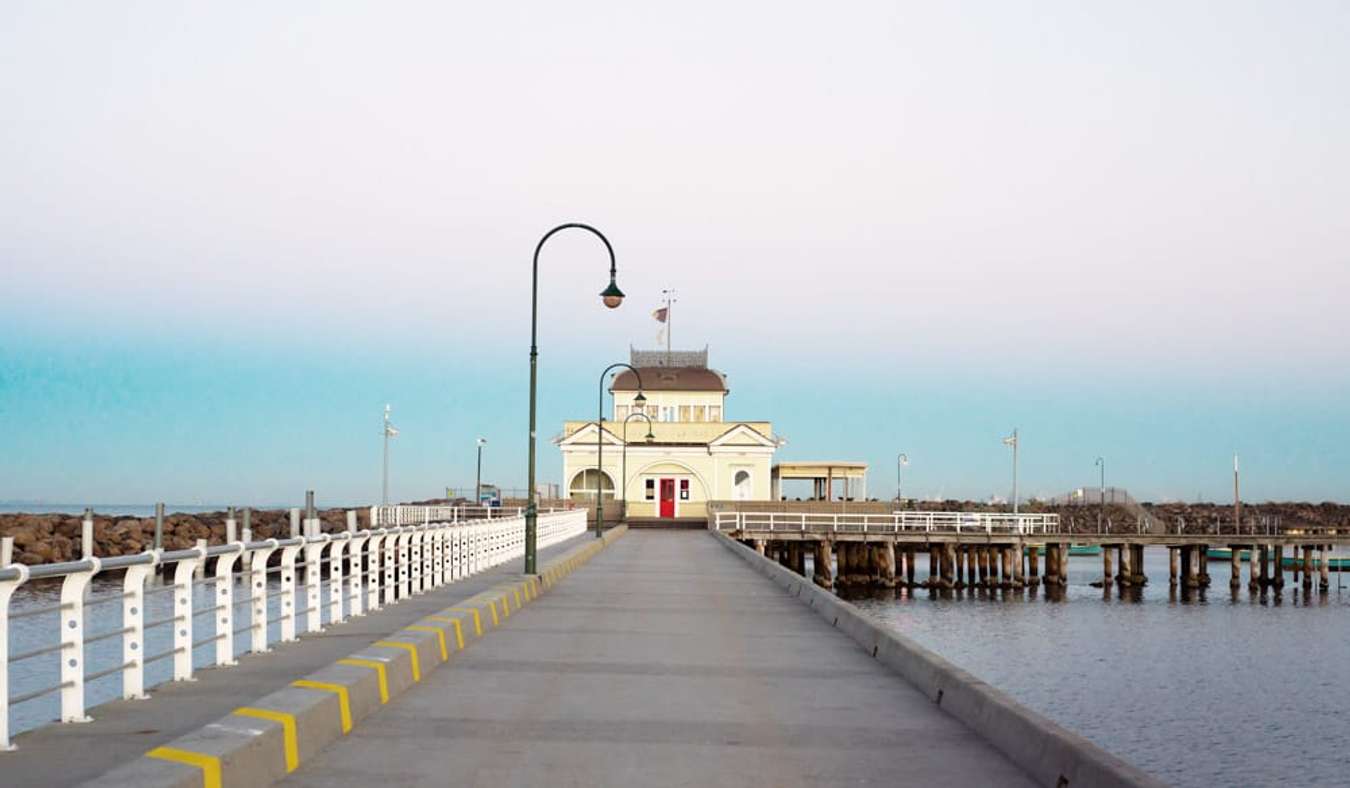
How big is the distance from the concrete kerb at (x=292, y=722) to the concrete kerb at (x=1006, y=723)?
15.2ft

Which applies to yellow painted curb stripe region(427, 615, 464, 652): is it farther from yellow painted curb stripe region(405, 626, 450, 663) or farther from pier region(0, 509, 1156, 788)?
yellow painted curb stripe region(405, 626, 450, 663)

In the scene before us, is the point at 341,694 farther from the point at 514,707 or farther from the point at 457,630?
the point at 457,630

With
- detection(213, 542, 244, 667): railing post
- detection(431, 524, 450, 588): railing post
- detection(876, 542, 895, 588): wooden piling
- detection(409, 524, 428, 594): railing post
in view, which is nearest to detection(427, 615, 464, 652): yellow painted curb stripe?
detection(213, 542, 244, 667): railing post

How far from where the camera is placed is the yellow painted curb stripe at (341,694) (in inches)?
381

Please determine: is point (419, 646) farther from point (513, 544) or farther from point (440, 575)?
point (513, 544)

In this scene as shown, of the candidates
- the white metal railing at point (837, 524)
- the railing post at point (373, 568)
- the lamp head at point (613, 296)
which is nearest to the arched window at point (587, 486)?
the white metal railing at point (837, 524)

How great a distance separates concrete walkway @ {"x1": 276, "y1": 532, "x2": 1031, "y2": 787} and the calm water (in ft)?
32.1

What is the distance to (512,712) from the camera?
1084cm

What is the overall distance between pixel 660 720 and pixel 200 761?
4.27 metres

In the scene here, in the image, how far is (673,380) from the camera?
8419cm

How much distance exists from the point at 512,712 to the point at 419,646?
240 centimetres

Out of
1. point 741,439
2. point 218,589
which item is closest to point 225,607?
point 218,589

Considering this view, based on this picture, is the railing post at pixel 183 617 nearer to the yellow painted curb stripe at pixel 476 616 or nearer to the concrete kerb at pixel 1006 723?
the yellow painted curb stripe at pixel 476 616

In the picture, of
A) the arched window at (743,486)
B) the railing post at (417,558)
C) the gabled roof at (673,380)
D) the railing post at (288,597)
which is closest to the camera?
the railing post at (288,597)
